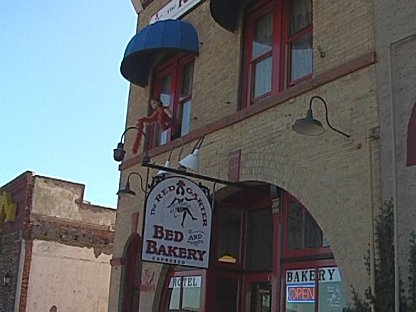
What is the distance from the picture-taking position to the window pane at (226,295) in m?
11.8

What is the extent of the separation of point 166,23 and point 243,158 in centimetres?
378

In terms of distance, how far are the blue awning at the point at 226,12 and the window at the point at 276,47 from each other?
0.23 meters

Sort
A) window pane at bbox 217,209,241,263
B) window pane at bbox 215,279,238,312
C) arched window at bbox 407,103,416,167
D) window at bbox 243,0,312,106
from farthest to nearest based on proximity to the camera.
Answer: window pane at bbox 217,209,241,263, window pane at bbox 215,279,238,312, window at bbox 243,0,312,106, arched window at bbox 407,103,416,167

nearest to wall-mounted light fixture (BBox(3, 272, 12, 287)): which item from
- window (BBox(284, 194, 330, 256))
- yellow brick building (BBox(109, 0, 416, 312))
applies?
yellow brick building (BBox(109, 0, 416, 312))

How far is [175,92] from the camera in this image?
44.8 feet

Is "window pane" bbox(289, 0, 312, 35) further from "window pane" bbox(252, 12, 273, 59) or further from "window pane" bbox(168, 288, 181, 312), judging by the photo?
"window pane" bbox(168, 288, 181, 312)

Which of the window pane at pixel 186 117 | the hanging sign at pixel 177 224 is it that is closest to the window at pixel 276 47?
the window pane at pixel 186 117

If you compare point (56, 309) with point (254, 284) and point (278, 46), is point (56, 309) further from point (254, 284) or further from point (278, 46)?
point (278, 46)

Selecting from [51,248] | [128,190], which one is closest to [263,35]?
[128,190]

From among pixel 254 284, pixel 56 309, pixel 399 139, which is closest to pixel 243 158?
pixel 254 284

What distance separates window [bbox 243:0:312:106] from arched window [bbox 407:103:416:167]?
95.2 inches

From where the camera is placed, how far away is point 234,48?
11.8 metres

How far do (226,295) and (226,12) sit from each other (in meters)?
4.86

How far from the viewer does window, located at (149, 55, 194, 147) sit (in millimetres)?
13242
